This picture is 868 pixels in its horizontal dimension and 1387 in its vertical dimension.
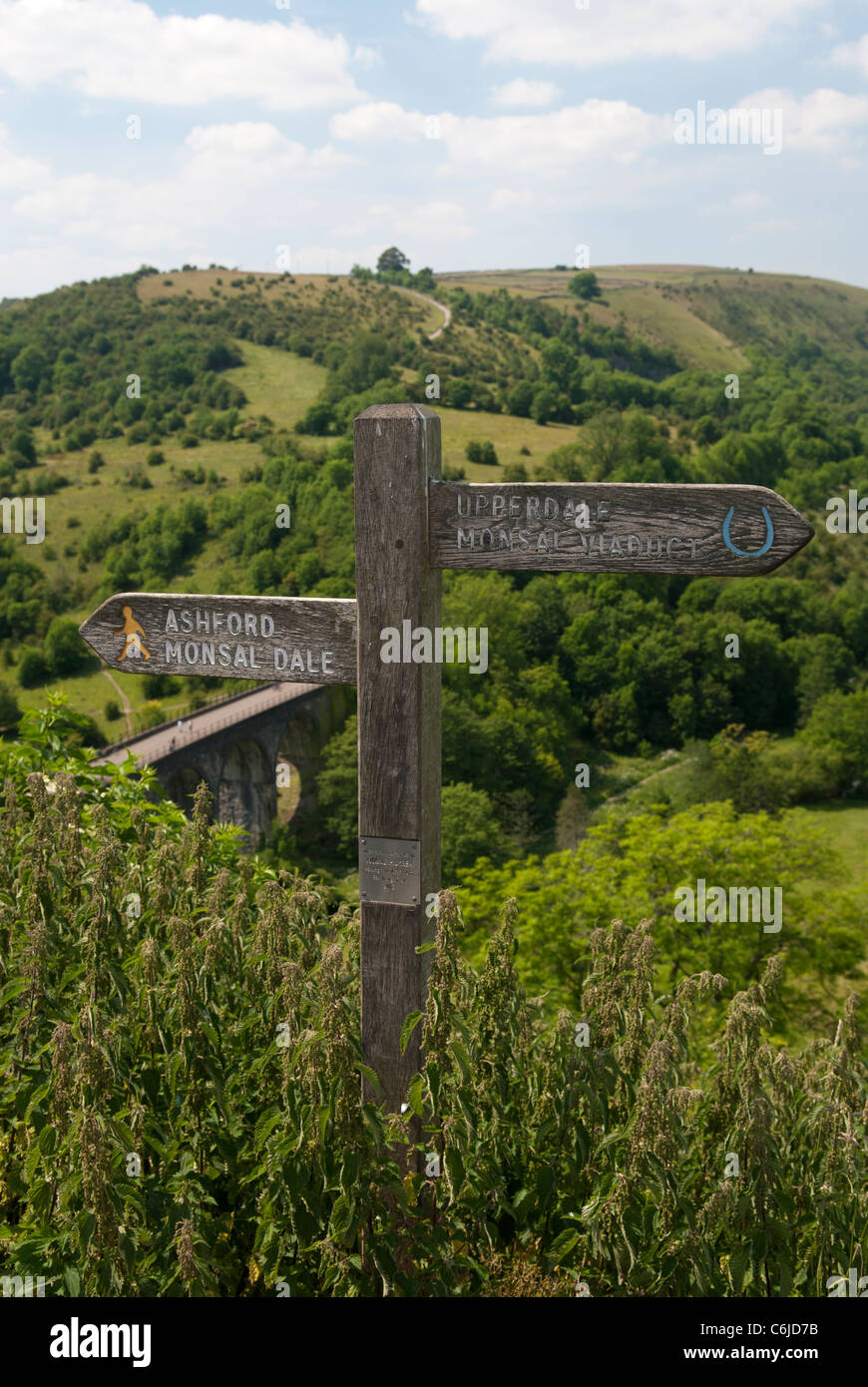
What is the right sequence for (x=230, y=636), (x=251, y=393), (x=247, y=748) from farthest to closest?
(x=251, y=393) < (x=247, y=748) < (x=230, y=636)

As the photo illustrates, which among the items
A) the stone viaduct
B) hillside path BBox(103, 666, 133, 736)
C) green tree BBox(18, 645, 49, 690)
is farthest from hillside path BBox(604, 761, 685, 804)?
green tree BBox(18, 645, 49, 690)

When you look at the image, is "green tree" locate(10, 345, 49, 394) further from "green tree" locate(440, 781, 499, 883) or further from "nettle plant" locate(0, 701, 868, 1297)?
"nettle plant" locate(0, 701, 868, 1297)

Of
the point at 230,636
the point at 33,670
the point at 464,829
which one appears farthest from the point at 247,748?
the point at 230,636

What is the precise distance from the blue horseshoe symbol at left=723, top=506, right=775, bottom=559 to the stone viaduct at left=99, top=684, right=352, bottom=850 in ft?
132

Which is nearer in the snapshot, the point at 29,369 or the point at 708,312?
the point at 29,369

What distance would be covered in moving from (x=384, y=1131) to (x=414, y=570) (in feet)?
5.50

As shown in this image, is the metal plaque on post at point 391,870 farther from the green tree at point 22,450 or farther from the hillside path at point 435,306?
the hillside path at point 435,306

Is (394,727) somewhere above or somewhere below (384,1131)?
above

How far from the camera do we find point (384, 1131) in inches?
121

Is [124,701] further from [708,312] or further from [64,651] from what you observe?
[708,312]

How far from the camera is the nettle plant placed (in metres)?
2.86

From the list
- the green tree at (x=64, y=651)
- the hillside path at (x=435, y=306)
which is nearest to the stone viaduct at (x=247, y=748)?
the green tree at (x=64, y=651)
